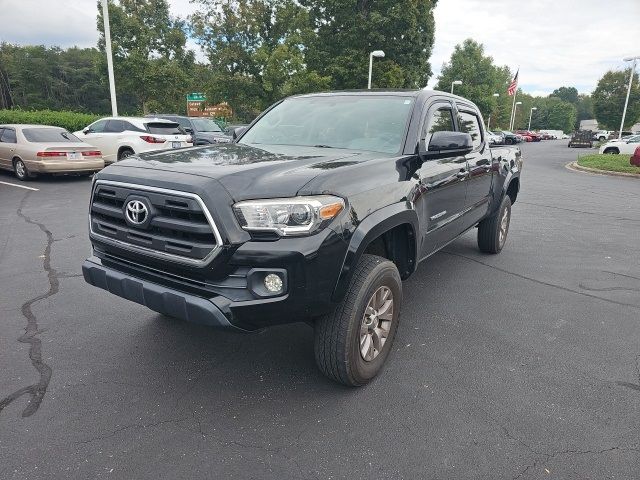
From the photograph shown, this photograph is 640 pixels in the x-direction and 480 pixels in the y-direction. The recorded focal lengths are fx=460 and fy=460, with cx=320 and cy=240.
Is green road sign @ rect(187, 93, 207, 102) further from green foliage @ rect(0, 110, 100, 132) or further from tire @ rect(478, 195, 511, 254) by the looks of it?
tire @ rect(478, 195, 511, 254)

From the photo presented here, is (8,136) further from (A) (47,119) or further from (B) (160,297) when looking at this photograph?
(B) (160,297)

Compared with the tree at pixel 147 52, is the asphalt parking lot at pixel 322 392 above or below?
below

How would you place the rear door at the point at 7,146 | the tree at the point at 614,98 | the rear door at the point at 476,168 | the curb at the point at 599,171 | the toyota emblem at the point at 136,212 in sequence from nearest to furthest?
the toyota emblem at the point at 136,212
the rear door at the point at 476,168
the rear door at the point at 7,146
the curb at the point at 599,171
the tree at the point at 614,98

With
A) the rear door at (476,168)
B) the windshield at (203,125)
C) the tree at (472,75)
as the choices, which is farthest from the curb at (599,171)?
the tree at (472,75)

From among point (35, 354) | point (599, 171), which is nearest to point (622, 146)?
point (599, 171)

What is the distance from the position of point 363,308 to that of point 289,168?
950mm

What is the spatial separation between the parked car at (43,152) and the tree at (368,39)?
2503 cm

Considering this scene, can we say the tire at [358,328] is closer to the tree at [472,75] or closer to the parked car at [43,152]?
the parked car at [43,152]

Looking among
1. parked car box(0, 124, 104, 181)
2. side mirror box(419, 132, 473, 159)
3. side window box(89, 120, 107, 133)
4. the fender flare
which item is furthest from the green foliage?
the fender flare

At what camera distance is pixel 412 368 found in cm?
327

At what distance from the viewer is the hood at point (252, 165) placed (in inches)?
98.0

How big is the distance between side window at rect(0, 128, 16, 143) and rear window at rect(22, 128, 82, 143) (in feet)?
1.41

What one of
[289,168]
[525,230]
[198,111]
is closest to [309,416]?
[289,168]

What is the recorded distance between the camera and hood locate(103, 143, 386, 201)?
2.49m
